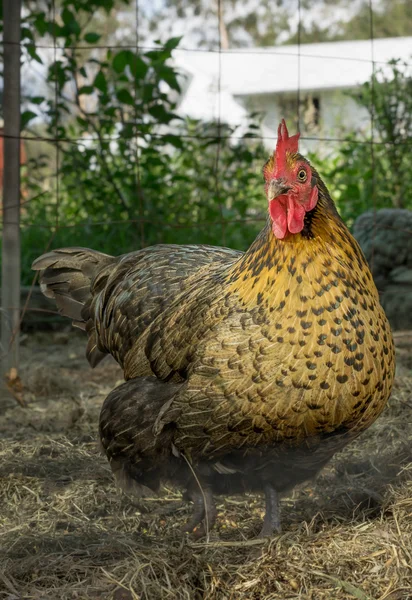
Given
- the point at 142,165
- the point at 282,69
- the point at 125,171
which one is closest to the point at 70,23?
the point at 142,165

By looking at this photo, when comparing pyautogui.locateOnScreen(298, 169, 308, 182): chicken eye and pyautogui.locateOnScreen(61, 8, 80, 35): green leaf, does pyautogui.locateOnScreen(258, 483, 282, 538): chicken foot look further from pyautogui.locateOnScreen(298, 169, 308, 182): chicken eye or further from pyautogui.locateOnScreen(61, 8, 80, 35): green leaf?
pyautogui.locateOnScreen(61, 8, 80, 35): green leaf

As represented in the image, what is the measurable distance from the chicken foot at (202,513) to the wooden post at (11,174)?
1.97 m

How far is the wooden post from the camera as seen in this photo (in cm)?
485

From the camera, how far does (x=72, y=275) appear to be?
13.3 feet

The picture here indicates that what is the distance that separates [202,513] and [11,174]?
268 cm

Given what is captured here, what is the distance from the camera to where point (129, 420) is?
308 centimetres

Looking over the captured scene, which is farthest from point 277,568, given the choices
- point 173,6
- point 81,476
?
point 173,6

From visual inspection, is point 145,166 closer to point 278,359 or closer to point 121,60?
point 121,60

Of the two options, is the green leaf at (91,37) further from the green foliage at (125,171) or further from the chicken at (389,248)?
the chicken at (389,248)

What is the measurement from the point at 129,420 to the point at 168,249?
3.44 ft

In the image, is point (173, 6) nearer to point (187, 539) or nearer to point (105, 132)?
point (105, 132)

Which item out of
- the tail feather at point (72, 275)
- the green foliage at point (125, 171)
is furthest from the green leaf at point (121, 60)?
the tail feather at point (72, 275)

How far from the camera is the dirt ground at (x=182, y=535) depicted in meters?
2.56

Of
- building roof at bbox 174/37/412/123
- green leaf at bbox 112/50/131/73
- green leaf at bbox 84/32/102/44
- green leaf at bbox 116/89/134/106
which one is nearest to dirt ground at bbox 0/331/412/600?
green leaf at bbox 116/89/134/106
